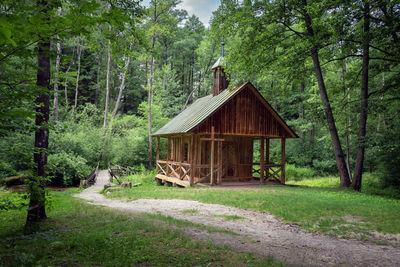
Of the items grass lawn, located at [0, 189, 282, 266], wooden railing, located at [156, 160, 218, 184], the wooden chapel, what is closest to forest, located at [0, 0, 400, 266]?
grass lawn, located at [0, 189, 282, 266]

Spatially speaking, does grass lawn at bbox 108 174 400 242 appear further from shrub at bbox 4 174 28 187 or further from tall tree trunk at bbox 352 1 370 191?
shrub at bbox 4 174 28 187

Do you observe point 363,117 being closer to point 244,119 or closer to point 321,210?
point 244,119

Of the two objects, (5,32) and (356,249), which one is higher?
(5,32)

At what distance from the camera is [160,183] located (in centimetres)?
1844

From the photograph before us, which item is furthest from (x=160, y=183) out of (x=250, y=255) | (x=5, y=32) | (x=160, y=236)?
(x=5, y=32)

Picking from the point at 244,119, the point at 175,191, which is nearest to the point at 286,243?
the point at 175,191

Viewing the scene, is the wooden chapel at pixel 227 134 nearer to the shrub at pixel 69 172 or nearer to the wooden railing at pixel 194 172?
the wooden railing at pixel 194 172

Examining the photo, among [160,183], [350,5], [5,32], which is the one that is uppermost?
[350,5]

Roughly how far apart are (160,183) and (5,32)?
17.0 m

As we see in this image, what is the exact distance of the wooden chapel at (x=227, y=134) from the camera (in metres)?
13.8

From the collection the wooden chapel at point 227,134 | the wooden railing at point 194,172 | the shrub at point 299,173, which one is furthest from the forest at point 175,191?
the shrub at point 299,173

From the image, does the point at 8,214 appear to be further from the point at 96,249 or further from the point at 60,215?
the point at 96,249

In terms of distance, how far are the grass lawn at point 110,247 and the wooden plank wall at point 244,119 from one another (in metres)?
8.29

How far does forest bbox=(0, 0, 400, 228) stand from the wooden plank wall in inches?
54.4
